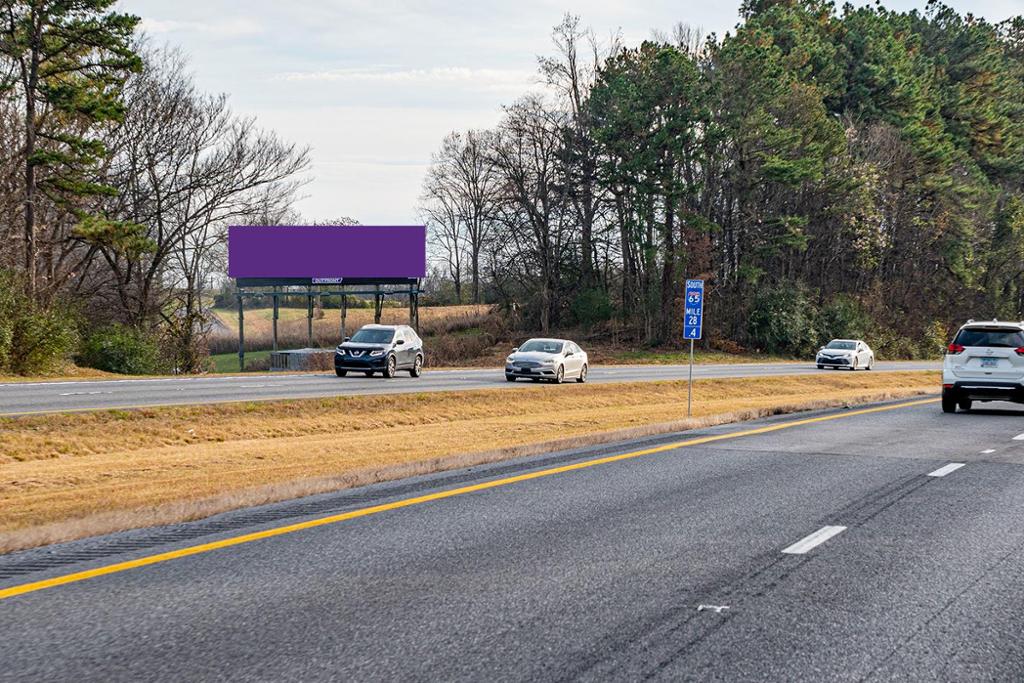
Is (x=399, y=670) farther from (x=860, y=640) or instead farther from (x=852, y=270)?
(x=852, y=270)

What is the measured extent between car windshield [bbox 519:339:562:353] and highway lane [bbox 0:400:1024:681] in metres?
25.1

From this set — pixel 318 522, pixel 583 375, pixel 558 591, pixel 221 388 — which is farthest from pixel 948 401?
pixel 558 591

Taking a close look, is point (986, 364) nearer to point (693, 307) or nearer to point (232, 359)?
point (693, 307)

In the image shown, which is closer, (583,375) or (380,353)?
(380,353)

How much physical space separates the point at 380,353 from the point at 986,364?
19.3m

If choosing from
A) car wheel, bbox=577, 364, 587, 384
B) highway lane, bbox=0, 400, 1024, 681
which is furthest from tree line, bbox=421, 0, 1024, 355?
highway lane, bbox=0, 400, 1024, 681

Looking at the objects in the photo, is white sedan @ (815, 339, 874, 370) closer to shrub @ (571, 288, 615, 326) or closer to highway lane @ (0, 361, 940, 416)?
highway lane @ (0, 361, 940, 416)

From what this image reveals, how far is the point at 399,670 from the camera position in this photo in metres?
5.26

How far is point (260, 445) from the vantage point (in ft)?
63.0

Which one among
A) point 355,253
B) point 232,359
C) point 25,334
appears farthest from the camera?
point 232,359

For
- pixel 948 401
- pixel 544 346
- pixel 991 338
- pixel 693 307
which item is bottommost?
pixel 948 401

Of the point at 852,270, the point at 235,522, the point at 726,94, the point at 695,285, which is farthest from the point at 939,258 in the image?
the point at 235,522

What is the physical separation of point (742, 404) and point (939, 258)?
5584 cm

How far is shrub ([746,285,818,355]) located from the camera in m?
65.3
